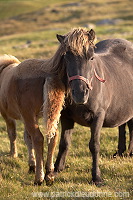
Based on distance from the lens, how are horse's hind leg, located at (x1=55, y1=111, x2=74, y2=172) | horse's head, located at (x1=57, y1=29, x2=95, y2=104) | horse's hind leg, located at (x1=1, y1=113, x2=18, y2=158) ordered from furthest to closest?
horse's hind leg, located at (x1=1, y1=113, x2=18, y2=158) < horse's hind leg, located at (x1=55, y1=111, x2=74, y2=172) < horse's head, located at (x1=57, y1=29, x2=95, y2=104)

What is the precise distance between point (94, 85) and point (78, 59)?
0.76 metres

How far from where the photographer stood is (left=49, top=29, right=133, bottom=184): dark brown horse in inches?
185

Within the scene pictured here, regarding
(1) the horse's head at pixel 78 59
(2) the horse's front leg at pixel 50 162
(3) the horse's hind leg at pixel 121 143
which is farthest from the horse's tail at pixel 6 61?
(3) the horse's hind leg at pixel 121 143

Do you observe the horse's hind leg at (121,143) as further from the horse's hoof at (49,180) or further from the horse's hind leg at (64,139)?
the horse's hoof at (49,180)

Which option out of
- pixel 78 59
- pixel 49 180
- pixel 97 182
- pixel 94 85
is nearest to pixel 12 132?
pixel 49 180

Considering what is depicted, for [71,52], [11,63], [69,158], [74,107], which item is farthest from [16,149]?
[71,52]

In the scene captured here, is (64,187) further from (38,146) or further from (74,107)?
(74,107)

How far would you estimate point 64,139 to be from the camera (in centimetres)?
609

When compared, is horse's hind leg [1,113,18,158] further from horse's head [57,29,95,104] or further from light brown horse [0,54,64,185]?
horse's head [57,29,95,104]

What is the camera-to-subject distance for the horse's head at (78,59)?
4.61m

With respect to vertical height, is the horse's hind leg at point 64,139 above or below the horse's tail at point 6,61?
below

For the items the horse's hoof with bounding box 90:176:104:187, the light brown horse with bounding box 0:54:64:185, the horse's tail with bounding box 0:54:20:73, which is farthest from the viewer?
the horse's tail with bounding box 0:54:20:73

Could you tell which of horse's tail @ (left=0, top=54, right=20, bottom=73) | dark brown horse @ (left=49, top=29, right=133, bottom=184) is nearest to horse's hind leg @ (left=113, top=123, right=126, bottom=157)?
dark brown horse @ (left=49, top=29, right=133, bottom=184)

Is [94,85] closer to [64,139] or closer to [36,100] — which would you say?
[36,100]
